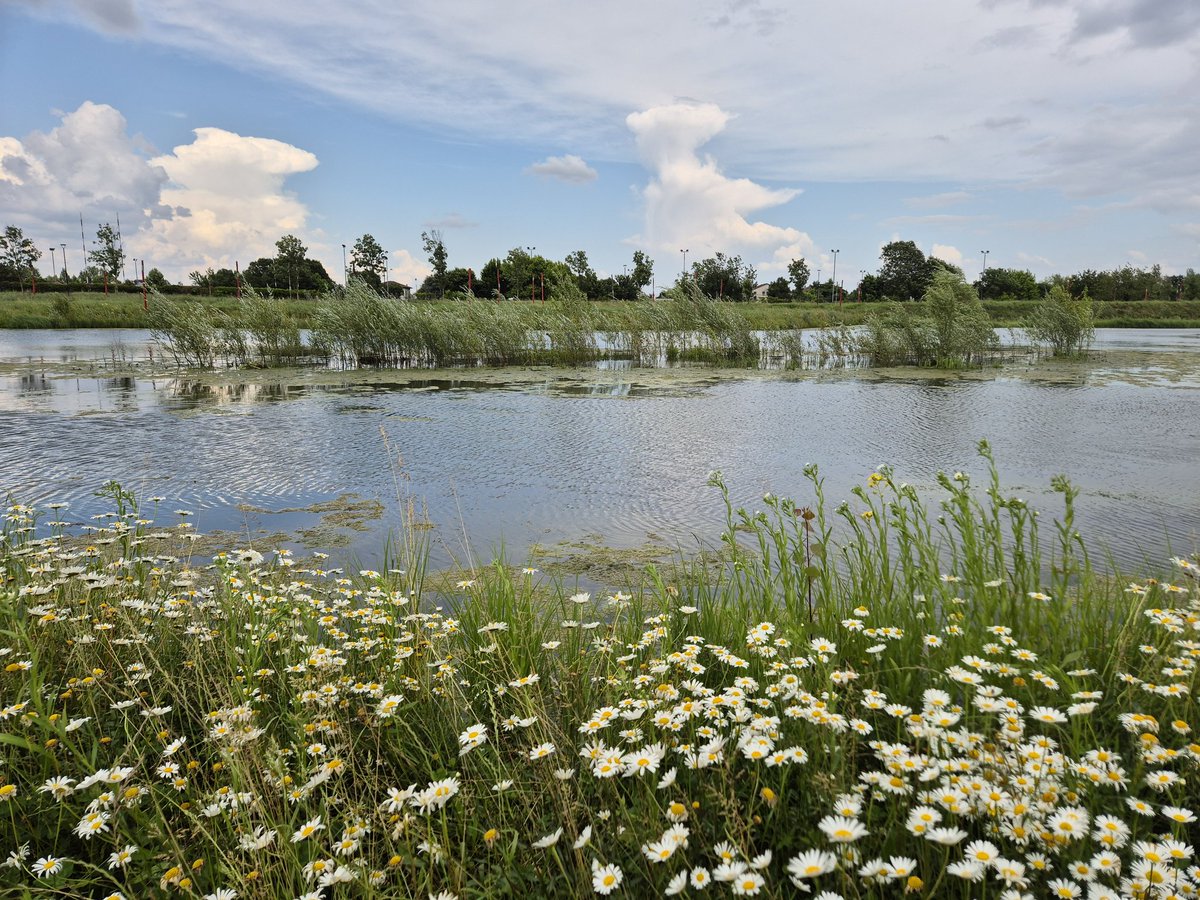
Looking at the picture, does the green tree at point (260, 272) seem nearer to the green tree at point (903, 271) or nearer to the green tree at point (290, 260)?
the green tree at point (290, 260)

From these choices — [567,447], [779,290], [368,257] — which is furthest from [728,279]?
[567,447]

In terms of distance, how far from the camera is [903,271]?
84625mm

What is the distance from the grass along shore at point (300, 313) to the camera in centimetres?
4016

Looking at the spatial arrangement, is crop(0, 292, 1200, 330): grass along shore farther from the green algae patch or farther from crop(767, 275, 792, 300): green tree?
the green algae patch

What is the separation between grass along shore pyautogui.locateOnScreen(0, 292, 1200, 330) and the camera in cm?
4016

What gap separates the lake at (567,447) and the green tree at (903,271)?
67973mm

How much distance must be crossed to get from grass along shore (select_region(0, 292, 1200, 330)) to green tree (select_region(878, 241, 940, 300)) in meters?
21.8

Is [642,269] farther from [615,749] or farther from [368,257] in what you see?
[615,749]

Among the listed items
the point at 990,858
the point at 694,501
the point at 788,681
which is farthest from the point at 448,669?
the point at 694,501

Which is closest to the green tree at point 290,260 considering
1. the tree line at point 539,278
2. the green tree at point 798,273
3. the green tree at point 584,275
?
the tree line at point 539,278

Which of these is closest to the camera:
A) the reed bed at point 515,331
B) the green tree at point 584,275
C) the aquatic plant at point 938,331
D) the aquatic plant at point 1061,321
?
the reed bed at point 515,331

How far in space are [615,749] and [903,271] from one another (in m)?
92.0

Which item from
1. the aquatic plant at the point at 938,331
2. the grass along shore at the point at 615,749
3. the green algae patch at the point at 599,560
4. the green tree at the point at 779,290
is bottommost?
the green algae patch at the point at 599,560

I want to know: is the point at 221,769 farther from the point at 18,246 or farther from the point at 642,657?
the point at 18,246
